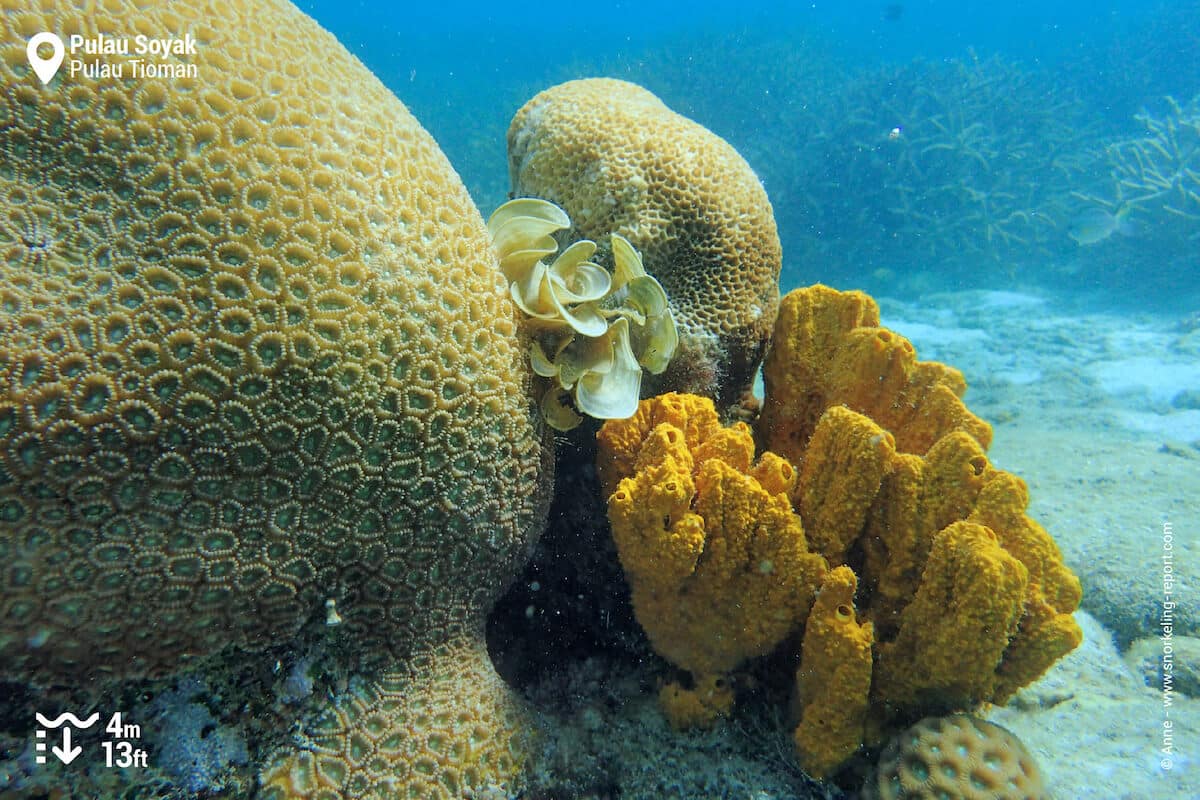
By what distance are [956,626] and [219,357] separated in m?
2.60

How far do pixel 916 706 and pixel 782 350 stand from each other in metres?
1.79

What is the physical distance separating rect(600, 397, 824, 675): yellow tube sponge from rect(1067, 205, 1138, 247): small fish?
18.5 meters

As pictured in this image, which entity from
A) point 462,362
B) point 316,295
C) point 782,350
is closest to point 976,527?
point 782,350

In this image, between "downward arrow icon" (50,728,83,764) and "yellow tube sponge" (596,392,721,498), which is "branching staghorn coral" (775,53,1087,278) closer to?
"yellow tube sponge" (596,392,721,498)

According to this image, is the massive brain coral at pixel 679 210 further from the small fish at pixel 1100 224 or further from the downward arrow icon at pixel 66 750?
the small fish at pixel 1100 224

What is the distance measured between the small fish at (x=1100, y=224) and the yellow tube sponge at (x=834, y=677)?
1871 centimetres

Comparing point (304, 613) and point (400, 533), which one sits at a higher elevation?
point (400, 533)

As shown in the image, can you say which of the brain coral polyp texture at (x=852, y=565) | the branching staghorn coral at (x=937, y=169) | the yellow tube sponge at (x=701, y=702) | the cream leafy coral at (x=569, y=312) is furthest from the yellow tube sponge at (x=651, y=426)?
the branching staghorn coral at (x=937, y=169)

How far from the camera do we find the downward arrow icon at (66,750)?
188cm

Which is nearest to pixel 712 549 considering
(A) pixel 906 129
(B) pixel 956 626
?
(B) pixel 956 626

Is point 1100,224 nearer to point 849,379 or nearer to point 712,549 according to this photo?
point 849,379

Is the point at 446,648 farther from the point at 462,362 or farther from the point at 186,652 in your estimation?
the point at 462,362

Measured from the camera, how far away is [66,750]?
1.89 meters

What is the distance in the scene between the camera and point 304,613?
2.11 meters
